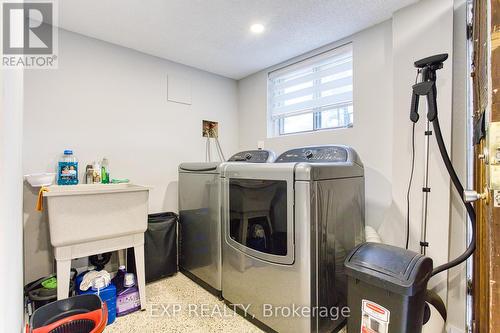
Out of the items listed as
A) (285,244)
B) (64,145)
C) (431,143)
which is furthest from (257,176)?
(64,145)

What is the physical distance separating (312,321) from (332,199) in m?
0.71

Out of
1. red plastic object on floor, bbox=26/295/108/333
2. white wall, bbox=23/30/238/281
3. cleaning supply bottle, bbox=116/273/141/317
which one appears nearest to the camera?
red plastic object on floor, bbox=26/295/108/333

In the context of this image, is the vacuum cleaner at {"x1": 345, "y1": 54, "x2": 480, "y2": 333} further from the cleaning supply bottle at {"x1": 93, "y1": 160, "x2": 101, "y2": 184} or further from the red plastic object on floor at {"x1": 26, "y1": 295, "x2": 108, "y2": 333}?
the cleaning supply bottle at {"x1": 93, "y1": 160, "x2": 101, "y2": 184}

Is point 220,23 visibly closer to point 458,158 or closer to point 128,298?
point 458,158

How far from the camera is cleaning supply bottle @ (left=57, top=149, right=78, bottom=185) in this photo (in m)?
1.92

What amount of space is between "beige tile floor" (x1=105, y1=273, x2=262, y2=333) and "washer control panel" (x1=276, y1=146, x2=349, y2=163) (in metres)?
1.29

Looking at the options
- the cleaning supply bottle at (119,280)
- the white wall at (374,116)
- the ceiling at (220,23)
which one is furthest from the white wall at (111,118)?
the white wall at (374,116)

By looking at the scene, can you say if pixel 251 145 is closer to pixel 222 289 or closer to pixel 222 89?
pixel 222 89

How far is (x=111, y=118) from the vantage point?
225cm

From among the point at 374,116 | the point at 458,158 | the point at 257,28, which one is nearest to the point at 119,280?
the point at 257,28

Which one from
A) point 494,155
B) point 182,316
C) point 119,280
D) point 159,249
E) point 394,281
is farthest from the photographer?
point 159,249

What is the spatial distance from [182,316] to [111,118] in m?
1.82

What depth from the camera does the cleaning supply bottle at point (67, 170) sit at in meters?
1.92

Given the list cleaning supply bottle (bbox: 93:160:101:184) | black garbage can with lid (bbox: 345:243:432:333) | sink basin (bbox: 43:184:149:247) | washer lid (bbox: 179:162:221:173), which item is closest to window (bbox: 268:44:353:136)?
washer lid (bbox: 179:162:221:173)
